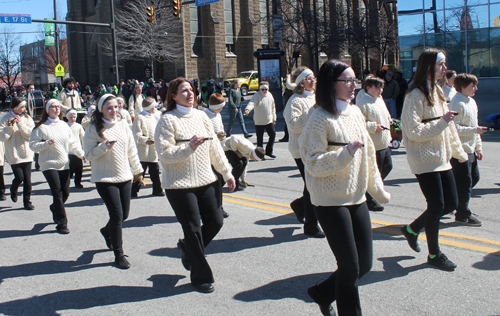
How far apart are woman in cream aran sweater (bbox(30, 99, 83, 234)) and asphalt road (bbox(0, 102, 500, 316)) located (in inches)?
14.5

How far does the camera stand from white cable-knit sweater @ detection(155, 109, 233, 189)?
14.1 feet

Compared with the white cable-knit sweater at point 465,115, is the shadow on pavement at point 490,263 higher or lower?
lower

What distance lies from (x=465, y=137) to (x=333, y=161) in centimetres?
343

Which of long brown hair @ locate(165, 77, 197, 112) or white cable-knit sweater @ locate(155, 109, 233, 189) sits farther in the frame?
long brown hair @ locate(165, 77, 197, 112)

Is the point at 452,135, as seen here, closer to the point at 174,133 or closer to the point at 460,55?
the point at 174,133

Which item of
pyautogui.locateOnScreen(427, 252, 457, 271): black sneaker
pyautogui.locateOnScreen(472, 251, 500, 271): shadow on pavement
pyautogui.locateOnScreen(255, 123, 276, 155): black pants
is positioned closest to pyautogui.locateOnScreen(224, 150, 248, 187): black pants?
pyautogui.locateOnScreen(427, 252, 457, 271): black sneaker

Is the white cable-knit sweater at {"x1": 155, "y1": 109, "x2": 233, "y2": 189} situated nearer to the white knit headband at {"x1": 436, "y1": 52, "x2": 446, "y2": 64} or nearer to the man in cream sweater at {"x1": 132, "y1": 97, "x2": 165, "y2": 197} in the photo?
the white knit headband at {"x1": 436, "y1": 52, "x2": 446, "y2": 64}

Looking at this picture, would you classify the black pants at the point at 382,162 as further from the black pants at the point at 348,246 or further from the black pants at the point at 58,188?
the black pants at the point at 58,188

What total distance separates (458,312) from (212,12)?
1770 inches

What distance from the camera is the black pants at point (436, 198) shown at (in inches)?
179

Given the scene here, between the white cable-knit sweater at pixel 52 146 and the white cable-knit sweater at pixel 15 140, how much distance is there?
161cm

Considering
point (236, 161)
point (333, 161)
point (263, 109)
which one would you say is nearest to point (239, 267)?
point (333, 161)

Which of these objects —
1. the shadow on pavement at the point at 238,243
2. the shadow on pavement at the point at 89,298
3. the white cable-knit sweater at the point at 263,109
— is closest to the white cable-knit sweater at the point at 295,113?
the shadow on pavement at the point at 238,243

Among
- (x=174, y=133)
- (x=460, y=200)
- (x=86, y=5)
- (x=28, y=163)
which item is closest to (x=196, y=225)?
(x=174, y=133)
